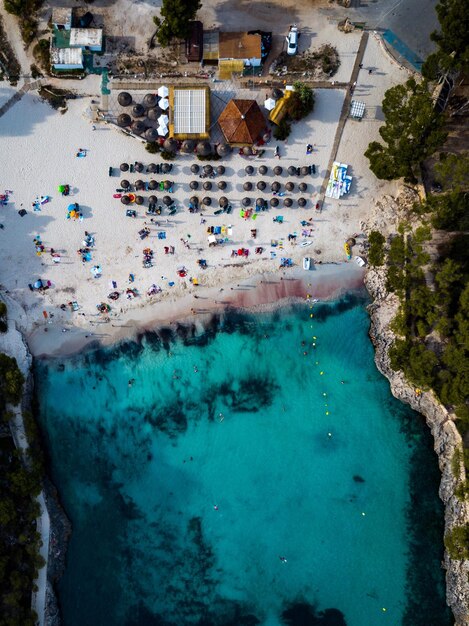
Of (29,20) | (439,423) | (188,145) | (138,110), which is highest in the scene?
(29,20)

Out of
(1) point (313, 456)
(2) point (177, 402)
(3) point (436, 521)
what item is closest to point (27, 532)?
(2) point (177, 402)

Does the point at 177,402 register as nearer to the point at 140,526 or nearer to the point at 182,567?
the point at 140,526

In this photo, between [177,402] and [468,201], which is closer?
[468,201]

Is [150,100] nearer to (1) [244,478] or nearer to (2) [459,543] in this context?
(1) [244,478]

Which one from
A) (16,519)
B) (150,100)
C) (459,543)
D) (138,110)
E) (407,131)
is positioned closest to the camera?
(407,131)

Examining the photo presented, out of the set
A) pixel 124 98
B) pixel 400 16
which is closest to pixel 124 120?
pixel 124 98

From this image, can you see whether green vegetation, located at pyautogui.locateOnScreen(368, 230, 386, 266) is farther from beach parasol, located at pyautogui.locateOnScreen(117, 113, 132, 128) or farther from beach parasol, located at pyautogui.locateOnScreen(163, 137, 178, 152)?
beach parasol, located at pyautogui.locateOnScreen(117, 113, 132, 128)

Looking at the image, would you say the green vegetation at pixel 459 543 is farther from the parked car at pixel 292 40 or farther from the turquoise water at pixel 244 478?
the parked car at pixel 292 40

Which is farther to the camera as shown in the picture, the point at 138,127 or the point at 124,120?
the point at 138,127
